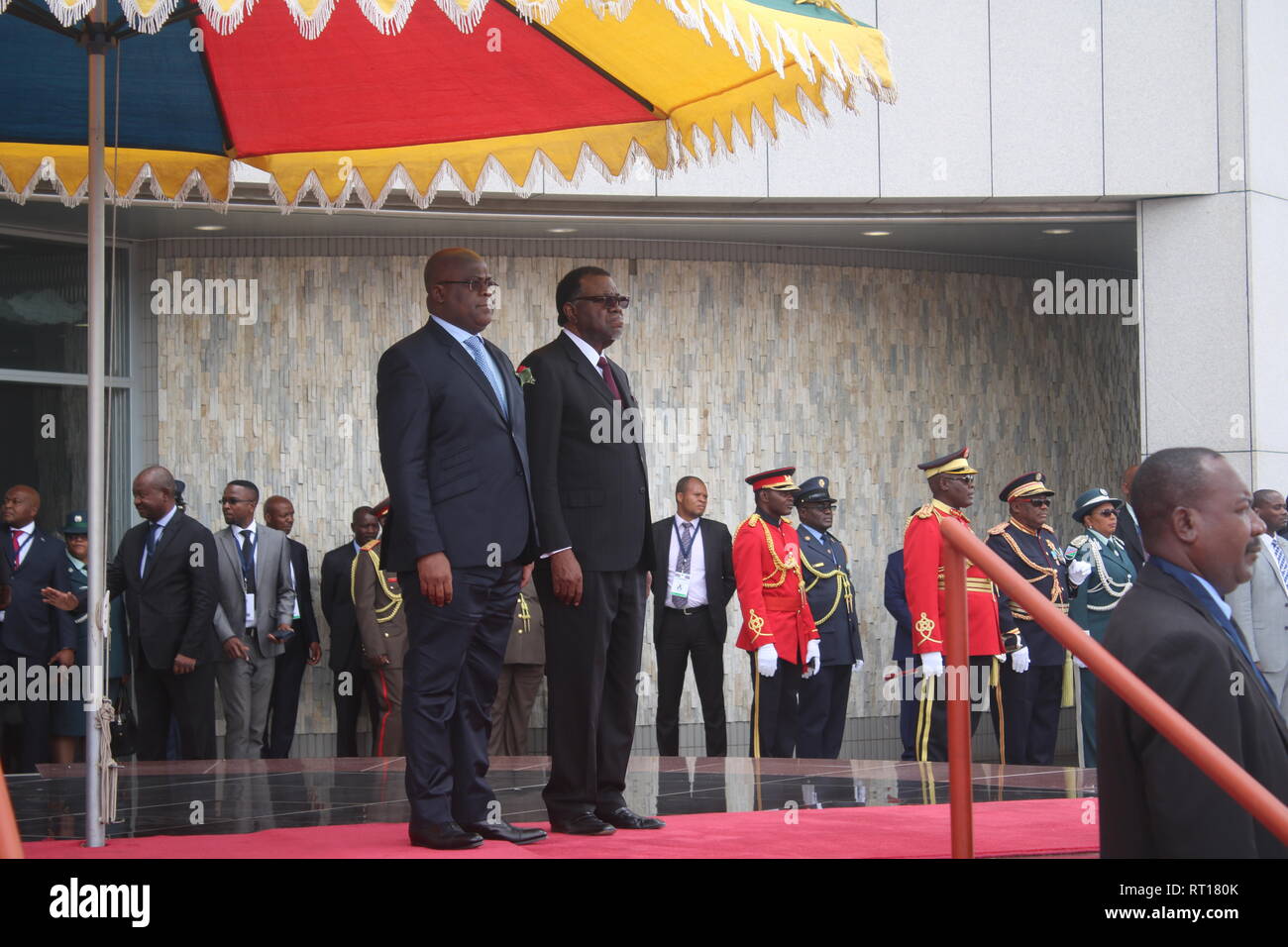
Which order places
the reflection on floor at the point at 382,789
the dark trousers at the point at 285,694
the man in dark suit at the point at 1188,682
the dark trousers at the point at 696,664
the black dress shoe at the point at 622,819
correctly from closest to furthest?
the man in dark suit at the point at 1188,682 → the black dress shoe at the point at 622,819 → the reflection on floor at the point at 382,789 → the dark trousers at the point at 696,664 → the dark trousers at the point at 285,694

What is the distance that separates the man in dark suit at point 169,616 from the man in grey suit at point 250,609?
1028 millimetres

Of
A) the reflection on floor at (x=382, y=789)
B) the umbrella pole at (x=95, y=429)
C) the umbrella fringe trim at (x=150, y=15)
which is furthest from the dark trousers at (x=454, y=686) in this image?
the umbrella fringe trim at (x=150, y=15)

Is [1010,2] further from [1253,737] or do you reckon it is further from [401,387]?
[1253,737]

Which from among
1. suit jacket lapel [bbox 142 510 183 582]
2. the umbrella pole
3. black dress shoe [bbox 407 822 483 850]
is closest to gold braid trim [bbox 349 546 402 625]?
suit jacket lapel [bbox 142 510 183 582]

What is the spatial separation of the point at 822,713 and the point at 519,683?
7.82ft

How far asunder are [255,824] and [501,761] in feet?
11.8

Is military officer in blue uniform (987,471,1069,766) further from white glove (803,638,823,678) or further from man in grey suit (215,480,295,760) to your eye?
man in grey suit (215,480,295,760)

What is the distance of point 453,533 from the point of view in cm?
560

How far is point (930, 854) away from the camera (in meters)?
5.72

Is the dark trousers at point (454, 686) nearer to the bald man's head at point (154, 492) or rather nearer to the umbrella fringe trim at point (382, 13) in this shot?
the umbrella fringe trim at point (382, 13)

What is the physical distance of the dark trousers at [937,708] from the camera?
1045 centimetres

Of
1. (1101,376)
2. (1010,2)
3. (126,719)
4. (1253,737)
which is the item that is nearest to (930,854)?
(1253,737)

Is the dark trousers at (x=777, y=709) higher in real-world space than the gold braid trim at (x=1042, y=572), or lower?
lower

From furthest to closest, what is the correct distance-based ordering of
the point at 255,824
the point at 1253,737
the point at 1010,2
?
the point at 1010,2
the point at 255,824
the point at 1253,737
